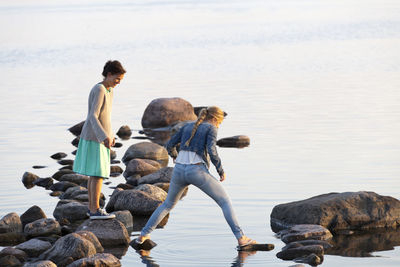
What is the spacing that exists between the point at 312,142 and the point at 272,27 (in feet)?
193

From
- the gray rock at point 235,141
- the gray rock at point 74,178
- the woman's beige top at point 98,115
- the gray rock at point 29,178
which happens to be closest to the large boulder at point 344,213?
the woman's beige top at point 98,115

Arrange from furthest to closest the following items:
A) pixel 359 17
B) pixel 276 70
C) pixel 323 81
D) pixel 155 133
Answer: pixel 359 17 → pixel 276 70 → pixel 323 81 → pixel 155 133

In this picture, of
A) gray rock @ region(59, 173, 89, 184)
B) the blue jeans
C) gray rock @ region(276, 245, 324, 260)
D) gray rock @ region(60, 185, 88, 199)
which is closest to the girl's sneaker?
the blue jeans

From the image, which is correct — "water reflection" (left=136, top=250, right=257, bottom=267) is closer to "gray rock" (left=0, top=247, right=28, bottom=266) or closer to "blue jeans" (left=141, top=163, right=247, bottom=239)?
"blue jeans" (left=141, top=163, right=247, bottom=239)

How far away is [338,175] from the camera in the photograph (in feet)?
55.6

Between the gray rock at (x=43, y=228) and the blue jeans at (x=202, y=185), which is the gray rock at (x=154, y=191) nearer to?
the gray rock at (x=43, y=228)

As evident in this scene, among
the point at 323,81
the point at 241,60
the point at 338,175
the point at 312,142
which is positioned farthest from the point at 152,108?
the point at 241,60

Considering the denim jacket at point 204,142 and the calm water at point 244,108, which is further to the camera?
the calm water at point 244,108

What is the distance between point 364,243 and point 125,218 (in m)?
3.40

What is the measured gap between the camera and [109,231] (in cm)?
1244

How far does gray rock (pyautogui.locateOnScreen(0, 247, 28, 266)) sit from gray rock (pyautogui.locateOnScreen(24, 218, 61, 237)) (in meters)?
1.34

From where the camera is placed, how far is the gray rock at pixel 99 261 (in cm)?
1081

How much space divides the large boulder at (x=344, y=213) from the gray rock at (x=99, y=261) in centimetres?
288

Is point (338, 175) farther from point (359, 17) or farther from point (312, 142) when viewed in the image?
point (359, 17)
